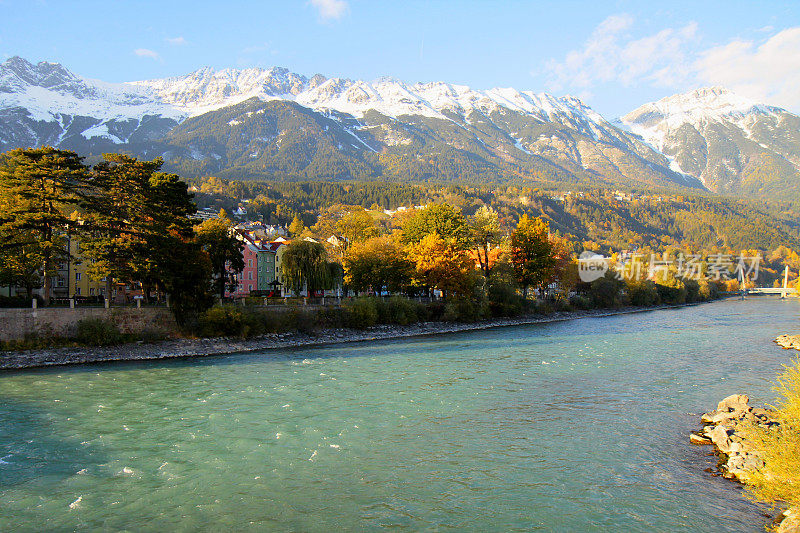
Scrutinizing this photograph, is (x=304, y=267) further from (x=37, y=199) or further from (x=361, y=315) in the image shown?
(x=37, y=199)

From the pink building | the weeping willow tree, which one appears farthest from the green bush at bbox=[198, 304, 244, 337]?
the pink building

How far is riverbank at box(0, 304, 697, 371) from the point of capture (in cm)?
3156

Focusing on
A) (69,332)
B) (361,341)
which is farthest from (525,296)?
(69,332)

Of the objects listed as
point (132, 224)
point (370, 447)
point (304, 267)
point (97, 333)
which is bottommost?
point (370, 447)

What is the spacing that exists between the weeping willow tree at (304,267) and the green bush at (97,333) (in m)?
18.0

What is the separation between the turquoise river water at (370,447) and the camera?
11555 millimetres

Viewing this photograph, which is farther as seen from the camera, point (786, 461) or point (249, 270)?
point (249, 270)

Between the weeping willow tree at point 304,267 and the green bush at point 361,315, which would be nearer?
the green bush at point 361,315

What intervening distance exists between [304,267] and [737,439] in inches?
1623

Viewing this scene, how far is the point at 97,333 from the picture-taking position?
115 feet

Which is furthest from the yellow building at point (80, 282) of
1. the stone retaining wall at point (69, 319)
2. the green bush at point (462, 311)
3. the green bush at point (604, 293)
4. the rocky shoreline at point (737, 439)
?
the green bush at point (604, 293)

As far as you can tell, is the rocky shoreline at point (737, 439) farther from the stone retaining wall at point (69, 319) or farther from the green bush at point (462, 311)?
the green bush at point (462, 311)

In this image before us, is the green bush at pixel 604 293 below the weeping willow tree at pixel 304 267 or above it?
below

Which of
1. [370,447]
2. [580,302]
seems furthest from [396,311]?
[580,302]
